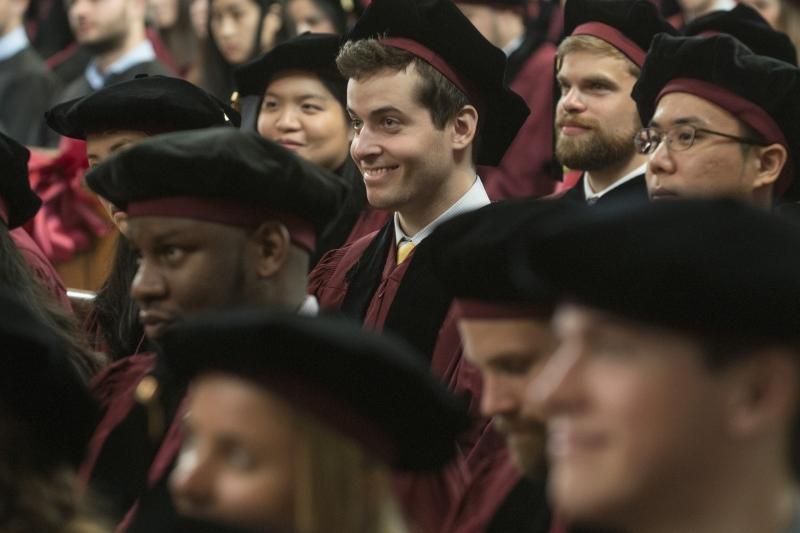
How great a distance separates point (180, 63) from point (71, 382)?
953 cm

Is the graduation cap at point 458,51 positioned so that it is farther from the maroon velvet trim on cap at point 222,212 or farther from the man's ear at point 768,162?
the maroon velvet trim on cap at point 222,212

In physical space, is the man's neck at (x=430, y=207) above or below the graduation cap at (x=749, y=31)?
below

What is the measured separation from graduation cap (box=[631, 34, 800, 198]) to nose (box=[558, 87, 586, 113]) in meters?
1.23

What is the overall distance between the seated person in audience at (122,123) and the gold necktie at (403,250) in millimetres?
848

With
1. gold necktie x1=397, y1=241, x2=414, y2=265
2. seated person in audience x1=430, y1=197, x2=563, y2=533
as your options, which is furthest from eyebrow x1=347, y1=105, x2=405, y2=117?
seated person in audience x1=430, y1=197, x2=563, y2=533

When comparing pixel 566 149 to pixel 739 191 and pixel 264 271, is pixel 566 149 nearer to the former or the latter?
pixel 739 191

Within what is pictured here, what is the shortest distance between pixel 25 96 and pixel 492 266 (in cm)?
830

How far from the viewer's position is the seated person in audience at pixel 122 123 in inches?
242

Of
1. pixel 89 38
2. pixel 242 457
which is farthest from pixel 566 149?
pixel 89 38

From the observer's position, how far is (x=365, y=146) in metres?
6.03

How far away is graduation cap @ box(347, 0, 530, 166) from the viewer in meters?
6.08

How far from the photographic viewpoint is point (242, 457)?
3.01 metres

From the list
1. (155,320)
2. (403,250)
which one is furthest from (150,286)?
(403,250)

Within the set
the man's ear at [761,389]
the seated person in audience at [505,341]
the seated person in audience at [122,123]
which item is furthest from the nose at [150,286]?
the man's ear at [761,389]
